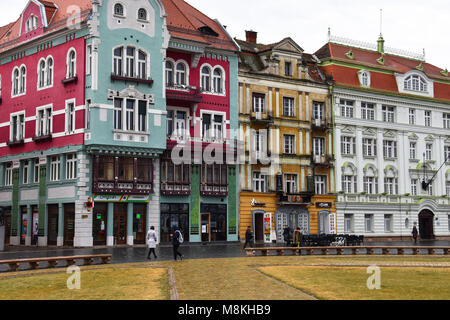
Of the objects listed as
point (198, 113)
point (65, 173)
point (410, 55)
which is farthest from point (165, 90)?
point (410, 55)

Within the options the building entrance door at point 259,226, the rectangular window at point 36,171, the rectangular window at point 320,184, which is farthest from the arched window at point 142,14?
the rectangular window at point 320,184

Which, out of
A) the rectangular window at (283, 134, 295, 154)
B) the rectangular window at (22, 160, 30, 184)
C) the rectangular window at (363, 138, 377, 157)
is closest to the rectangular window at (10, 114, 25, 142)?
the rectangular window at (22, 160, 30, 184)

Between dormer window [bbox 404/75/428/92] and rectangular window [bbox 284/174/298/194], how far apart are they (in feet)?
57.3

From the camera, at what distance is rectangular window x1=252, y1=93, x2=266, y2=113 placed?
2398 inches

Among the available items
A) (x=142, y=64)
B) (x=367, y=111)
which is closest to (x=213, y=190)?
(x=142, y=64)

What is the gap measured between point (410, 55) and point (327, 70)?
1519 centimetres

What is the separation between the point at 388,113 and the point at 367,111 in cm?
300

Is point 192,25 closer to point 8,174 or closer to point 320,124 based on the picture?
point 320,124

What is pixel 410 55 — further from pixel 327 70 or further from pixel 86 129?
pixel 86 129

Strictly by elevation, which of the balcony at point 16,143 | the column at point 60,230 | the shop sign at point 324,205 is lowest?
the column at point 60,230

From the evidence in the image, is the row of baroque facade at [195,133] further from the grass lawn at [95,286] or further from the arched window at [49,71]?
the grass lawn at [95,286]

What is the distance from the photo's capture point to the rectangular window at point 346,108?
66.6 m

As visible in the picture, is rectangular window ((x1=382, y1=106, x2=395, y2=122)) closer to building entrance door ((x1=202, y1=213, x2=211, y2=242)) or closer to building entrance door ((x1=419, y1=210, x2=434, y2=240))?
building entrance door ((x1=419, y1=210, x2=434, y2=240))

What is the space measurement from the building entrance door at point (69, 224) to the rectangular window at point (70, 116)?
5.73 metres
